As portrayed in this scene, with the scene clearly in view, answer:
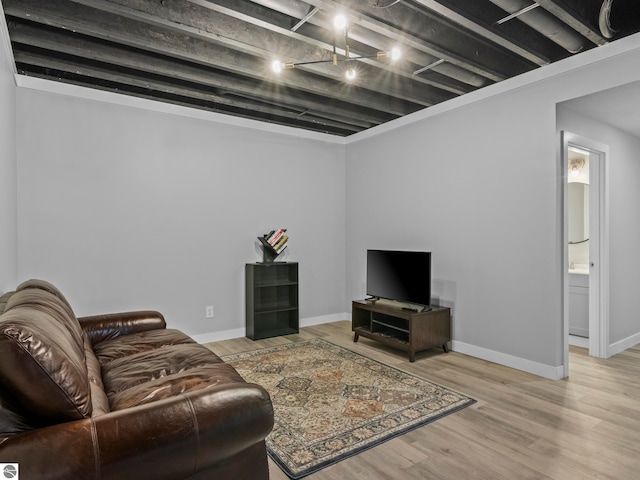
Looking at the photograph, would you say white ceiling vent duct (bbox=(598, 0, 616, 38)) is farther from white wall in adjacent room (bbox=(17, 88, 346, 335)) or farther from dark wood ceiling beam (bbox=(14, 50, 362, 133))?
white wall in adjacent room (bbox=(17, 88, 346, 335))

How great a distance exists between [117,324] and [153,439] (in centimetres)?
184

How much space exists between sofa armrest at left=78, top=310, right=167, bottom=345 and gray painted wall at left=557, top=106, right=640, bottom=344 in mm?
4162

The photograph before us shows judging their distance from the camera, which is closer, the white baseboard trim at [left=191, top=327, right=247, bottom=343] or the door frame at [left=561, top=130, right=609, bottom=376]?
the door frame at [left=561, top=130, right=609, bottom=376]

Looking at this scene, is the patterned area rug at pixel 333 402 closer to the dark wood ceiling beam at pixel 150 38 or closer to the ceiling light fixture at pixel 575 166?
the dark wood ceiling beam at pixel 150 38

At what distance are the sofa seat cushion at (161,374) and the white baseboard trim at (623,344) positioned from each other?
12.6ft

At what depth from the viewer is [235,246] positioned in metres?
4.55

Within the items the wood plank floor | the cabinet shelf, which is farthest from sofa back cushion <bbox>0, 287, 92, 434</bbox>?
the cabinet shelf

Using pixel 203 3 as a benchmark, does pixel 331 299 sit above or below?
below

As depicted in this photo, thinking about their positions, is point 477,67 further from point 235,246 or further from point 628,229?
point 235,246

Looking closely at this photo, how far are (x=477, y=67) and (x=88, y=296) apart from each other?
407 cm

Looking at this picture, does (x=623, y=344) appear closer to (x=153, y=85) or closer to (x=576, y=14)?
(x=576, y=14)

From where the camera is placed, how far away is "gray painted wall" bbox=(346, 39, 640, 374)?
10.5 ft

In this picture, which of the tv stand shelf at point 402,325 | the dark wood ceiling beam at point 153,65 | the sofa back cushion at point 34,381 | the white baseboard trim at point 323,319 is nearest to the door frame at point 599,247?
the tv stand shelf at point 402,325

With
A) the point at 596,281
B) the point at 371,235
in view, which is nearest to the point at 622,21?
the point at 596,281
